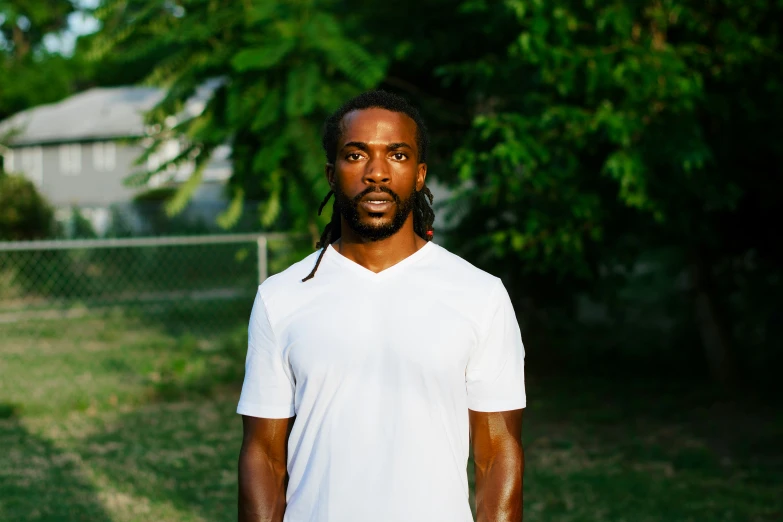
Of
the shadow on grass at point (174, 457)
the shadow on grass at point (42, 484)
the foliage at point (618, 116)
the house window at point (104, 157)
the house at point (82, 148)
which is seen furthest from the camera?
the house window at point (104, 157)

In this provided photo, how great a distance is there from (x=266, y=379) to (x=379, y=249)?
0.40 metres

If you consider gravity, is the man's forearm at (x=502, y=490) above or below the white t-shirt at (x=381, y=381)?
below

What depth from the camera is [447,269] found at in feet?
7.18

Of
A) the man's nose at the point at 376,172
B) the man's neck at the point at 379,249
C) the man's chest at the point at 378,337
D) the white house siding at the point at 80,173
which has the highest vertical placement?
the white house siding at the point at 80,173

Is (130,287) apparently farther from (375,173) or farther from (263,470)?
(375,173)

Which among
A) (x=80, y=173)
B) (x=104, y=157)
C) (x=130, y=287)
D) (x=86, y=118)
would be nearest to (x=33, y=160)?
(x=80, y=173)

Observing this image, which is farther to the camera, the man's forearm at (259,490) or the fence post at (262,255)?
the fence post at (262,255)

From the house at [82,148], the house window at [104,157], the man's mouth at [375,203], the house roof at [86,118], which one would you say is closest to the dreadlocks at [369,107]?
the man's mouth at [375,203]

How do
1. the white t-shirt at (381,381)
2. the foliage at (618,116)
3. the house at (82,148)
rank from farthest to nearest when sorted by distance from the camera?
the house at (82,148) → the foliage at (618,116) → the white t-shirt at (381,381)

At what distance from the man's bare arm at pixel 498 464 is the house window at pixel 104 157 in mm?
38454

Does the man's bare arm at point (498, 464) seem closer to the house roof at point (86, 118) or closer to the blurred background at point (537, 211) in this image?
the blurred background at point (537, 211)

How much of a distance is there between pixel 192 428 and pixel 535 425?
9.23ft

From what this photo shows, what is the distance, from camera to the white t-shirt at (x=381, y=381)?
2053 mm

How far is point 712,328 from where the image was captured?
28.0 ft
